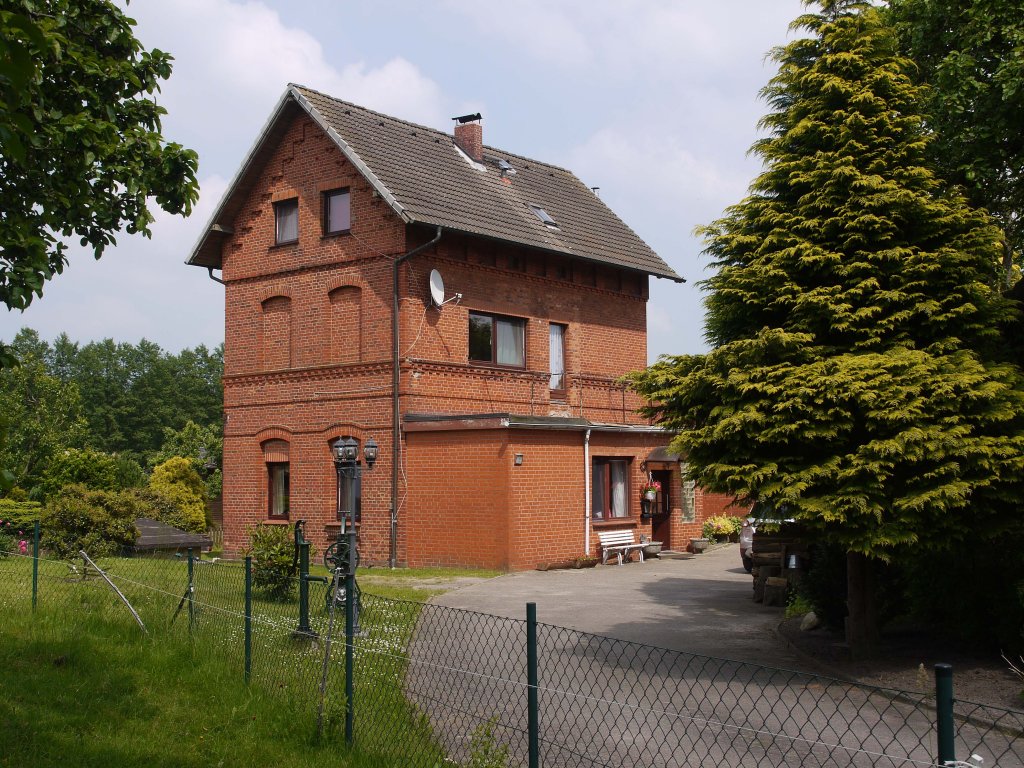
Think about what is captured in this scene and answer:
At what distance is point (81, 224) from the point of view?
9.55 metres

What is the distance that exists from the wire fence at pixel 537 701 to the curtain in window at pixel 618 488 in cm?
1294

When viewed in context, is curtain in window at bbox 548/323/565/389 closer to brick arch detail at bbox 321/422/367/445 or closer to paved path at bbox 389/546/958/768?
brick arch detail at bbox 321/422/367/445

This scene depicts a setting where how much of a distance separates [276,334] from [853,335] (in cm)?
1753

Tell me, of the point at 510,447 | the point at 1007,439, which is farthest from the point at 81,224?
the point at 510,447

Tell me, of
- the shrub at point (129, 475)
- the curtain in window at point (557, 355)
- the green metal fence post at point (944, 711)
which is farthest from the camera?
the shrub at point (129, 475)

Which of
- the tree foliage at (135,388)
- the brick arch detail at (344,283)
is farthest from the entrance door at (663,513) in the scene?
the tree foliage at (135,388)

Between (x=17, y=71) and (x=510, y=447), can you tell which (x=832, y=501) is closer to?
(x=17, y=71)

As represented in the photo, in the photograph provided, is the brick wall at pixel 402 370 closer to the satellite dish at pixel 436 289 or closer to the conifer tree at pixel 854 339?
the satellite dish at pixel 436 289

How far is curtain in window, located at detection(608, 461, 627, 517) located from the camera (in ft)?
80.9

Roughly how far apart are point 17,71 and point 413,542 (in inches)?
773

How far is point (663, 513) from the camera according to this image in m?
26.5

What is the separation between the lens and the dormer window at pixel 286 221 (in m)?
24.8

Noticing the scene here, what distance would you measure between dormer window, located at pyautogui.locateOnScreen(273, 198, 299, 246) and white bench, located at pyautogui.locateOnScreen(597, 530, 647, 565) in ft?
34.3

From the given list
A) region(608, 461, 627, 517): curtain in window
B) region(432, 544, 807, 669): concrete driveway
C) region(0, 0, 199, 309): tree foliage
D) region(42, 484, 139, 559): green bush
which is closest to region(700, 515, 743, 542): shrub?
region(608, 461, 627, 517): curtain in window
